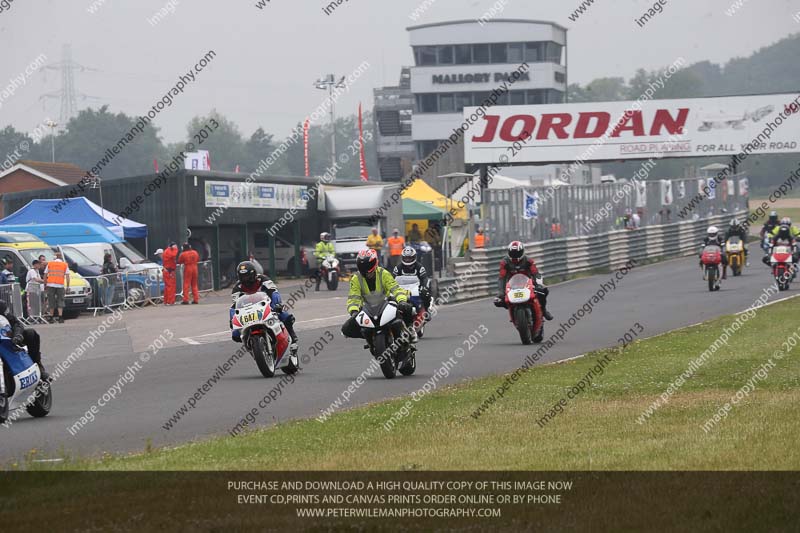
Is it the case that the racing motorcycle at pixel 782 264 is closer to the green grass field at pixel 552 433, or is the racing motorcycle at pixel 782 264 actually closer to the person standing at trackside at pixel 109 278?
the green grass field at pixel 552 433

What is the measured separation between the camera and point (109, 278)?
32.2 metres

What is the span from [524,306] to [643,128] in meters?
34.5

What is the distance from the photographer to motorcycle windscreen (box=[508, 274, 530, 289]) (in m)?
19.5

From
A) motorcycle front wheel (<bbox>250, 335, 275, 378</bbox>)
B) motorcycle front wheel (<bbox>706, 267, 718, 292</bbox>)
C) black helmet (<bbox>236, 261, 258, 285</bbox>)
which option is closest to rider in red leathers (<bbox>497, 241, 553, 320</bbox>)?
motorcycle front wheel (<bbox>250, 335, 275, 378</bbox>)

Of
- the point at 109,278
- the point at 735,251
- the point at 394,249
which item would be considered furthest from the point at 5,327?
the point at 394,249

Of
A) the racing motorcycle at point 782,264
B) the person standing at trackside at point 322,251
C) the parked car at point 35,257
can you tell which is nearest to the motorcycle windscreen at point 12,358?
the parked car at point 35,257

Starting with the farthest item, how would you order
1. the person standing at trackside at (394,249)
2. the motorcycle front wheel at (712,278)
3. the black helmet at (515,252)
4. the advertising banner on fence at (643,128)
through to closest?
1. the advertising banner on fence at (643,128)
2. the person standing at trackside at (394,249)
3. the motorcycle front wheel at (712,278)
4. the black helmet at (515,252)

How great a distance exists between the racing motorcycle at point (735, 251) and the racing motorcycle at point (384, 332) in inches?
783

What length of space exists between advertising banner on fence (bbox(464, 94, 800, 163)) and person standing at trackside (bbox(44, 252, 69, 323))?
25840 millimetres

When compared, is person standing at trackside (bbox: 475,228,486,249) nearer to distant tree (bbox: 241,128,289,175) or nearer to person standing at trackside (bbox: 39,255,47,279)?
person standing at trackside (bbox: 39,255,47,279)

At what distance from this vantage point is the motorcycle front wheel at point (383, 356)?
15.8 m
